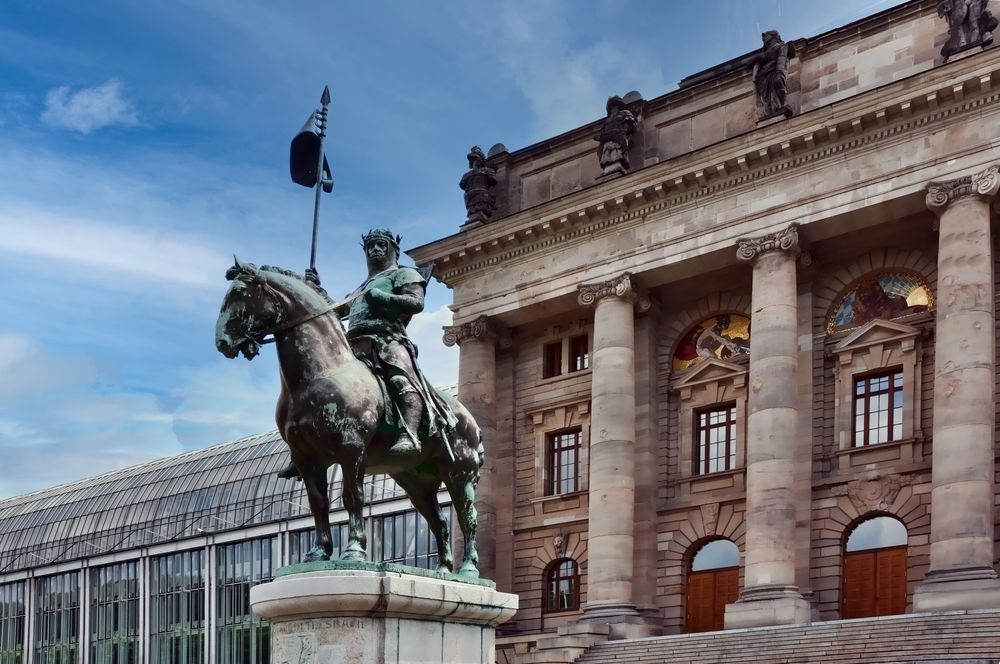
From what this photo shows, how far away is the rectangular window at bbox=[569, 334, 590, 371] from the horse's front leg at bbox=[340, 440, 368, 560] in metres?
38.6

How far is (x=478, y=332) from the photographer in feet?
169

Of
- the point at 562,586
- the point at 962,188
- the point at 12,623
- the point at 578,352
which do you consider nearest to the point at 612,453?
the point at 578,352

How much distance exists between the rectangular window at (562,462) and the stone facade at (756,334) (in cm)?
30

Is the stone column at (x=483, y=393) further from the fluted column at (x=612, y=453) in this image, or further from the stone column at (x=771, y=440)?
the stone column at (x=771, y=440)

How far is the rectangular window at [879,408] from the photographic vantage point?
42656mm

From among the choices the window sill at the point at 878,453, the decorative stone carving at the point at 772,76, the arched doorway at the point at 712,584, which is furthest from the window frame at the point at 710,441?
the decorative stone carving at the point at 772,76

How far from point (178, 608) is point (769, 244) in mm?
41253

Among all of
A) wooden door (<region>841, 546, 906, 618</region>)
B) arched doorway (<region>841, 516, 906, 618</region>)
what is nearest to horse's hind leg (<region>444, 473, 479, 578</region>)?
wooden door (<region>841, 546, 906, 618</region>)

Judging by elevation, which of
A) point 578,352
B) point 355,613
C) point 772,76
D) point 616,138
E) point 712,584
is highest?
point 772,76

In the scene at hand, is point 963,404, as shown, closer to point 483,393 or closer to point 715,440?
point 715,440

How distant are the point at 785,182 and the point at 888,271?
4364mm

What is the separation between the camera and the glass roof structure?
6812cm

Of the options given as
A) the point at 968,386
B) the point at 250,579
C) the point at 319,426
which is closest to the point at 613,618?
the point at 968,386

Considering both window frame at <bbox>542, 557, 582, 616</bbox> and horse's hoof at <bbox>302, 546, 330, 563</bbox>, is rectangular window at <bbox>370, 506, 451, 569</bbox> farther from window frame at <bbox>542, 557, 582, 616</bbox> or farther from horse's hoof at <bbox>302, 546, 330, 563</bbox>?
horse's hoof at <bbox>302, 546, 330, 563</bbox>
